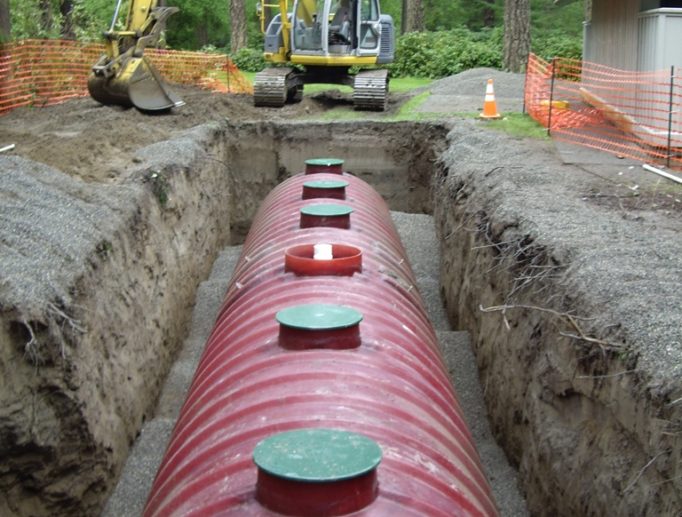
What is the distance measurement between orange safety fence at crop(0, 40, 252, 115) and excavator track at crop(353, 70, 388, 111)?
547cm

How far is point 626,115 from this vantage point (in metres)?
12.9

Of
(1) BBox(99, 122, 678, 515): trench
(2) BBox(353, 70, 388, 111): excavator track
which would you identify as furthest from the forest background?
(1) BBox(99, 122, 678, 515): trench

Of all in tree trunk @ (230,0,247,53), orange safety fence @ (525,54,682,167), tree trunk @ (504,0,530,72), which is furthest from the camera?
tree trunk @ (230,0,247,53)

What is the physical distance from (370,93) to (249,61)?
46.8 ft

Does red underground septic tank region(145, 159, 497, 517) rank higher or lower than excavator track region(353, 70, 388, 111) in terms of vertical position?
lower

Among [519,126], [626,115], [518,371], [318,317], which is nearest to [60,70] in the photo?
[519,126]

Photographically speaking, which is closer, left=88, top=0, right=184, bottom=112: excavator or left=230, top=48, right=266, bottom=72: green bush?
left=88, top=0, right=184, bottom=112: excavator

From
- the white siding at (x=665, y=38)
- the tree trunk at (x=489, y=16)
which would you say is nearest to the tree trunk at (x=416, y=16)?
the tree trunk at (x=489, y=16)

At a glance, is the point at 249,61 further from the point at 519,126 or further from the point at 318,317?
the point at 318,317

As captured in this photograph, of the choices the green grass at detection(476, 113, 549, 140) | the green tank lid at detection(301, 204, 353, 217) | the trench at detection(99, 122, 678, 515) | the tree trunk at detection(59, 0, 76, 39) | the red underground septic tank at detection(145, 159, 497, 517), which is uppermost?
the tree trunk at detection(59, 0, 76, 39)

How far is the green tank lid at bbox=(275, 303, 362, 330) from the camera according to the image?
4.20 m

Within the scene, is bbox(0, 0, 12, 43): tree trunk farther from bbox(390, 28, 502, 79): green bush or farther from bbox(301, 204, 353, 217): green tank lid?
bbox(301, 204, 353, 217): green tank lid

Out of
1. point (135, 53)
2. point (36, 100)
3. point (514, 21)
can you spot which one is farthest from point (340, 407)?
point (514, 21)

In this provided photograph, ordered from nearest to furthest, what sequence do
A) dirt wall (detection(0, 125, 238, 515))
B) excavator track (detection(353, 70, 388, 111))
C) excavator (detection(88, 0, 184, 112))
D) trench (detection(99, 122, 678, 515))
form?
trench (detection(99, 122, 678, 515)) → dirt wall (detection(0, 125, 238, 515)) → excavator (detection(88, 0, 184, 112)) → excavator track (detection(353, 70, 388, 111))
